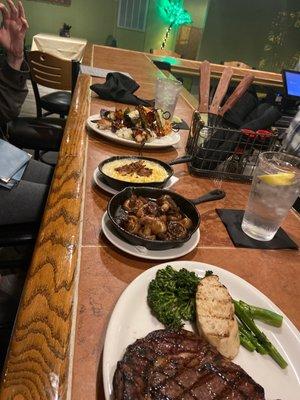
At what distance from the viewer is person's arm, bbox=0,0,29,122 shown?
76.6 inches

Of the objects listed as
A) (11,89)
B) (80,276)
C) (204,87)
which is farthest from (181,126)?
(80,276)

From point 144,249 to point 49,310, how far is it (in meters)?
0.33

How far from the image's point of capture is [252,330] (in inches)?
30.2

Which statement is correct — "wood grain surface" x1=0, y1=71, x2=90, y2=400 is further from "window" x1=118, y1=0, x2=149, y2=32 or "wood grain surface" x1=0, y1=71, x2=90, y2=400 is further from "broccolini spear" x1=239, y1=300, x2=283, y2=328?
"window" x1=118, y1=0, x2=149, y2=32

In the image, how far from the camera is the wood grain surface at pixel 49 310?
0.57 metres

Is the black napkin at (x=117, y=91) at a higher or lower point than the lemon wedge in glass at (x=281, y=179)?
lower

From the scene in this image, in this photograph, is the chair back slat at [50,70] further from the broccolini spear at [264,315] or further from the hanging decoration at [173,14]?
the hanging decoration at [173,14]

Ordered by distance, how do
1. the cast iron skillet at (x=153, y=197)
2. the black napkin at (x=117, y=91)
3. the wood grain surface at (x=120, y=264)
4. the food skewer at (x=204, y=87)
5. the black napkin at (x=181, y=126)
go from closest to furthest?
the wood grain surface at (x=120, y=264) → the cast iron skillet at (x=153, y=197) → the food skewer at (x=204, y=87) → the black napkin at (x=181, y=126) → the black napkin at (x=117, y=91)

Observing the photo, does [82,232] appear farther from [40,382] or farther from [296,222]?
[296,222]

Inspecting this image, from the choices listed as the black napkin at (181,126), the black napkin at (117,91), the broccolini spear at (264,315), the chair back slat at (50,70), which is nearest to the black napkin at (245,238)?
the broccolini spear at (264,315)

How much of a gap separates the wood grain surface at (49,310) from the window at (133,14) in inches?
444

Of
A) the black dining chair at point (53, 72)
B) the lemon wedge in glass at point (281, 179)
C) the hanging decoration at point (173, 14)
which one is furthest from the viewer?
the hanging decoration at point (173, 14)

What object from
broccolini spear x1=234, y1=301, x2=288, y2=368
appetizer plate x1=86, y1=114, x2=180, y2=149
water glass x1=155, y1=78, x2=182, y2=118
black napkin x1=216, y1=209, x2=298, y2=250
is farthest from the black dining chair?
broccolini spear x1=234, y1=301, x2=288, y2=368

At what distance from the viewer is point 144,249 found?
944mm
